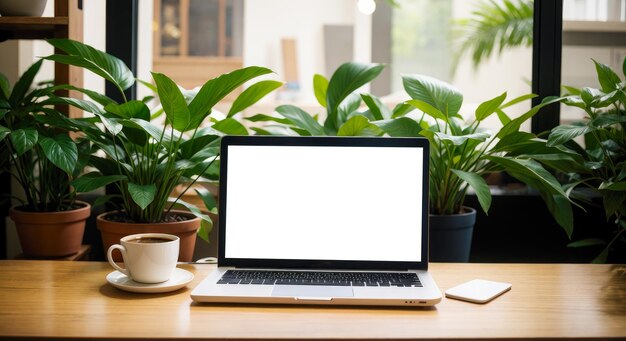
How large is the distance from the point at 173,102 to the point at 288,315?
19.2 inches

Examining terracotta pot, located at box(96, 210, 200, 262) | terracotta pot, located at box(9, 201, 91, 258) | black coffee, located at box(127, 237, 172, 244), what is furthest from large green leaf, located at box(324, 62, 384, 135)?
terracotta pot, located at box(9, 201, 91, 258)

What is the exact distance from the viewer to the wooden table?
2.95 ft

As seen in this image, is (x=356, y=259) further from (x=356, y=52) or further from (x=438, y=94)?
(x=356, y=52)

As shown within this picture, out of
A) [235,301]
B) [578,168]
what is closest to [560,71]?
[578,168]

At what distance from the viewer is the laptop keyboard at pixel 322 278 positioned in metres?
1.11

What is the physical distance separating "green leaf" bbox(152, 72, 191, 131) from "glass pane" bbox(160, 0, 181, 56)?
14.9 feet

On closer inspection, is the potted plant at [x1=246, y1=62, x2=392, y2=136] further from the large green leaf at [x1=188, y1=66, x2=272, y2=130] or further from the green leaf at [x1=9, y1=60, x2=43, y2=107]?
the green leaf at [x1=9, y1=60, x2=43, y2=107]

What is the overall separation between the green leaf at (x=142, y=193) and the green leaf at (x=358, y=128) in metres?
0.41

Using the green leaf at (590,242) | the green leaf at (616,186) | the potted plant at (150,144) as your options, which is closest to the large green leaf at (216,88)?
the potted plant at (150,144)

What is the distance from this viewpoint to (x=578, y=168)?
141 centimetres

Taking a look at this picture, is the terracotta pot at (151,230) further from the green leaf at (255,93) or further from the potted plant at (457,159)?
the potted plant at (457,159)

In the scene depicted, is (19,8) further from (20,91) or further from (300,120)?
(300,120)

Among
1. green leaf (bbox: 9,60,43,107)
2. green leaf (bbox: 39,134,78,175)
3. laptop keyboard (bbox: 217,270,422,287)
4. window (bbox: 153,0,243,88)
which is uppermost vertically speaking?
window (bbox: 153,0,243,88)

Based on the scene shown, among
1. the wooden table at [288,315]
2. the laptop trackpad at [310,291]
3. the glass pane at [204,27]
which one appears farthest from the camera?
the glass pane at [204,27]
